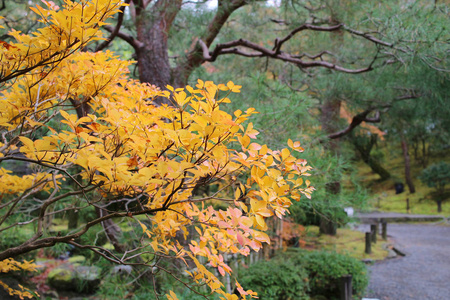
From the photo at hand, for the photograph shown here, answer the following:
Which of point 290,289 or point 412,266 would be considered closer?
point 290,289

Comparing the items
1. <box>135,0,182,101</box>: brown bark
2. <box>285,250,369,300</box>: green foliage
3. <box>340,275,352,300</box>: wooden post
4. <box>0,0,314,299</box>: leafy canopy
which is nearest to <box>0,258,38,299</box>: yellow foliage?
<box>0,0,314,299</box>: leafy canopy

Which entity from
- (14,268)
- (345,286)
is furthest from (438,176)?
(14,268)

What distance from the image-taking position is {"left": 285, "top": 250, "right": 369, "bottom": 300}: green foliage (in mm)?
3896

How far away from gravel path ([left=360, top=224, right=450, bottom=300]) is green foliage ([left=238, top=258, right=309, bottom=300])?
6.04ft

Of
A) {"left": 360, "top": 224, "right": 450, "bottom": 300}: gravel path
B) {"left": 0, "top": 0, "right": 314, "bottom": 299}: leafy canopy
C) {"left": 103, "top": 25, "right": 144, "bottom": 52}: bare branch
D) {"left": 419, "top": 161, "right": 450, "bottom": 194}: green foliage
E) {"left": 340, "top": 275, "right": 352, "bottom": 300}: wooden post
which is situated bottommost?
{"left": 360, "top": 224, "right": 450, "bottom": 300}: gravel path

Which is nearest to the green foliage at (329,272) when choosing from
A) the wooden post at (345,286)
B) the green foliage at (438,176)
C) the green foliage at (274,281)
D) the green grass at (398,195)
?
the wooden post at (345,286)

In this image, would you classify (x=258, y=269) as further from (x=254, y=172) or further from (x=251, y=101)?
(x=254, y=172)

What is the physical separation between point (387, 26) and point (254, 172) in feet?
8.41

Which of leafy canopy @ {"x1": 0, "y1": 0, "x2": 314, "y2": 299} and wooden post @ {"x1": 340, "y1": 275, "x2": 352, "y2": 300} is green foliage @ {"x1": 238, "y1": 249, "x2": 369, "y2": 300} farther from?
leafy canopy @ {"x1": 0, "y1": 0, "x2": 314, "y2": 299}

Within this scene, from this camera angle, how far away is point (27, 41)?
0.83m

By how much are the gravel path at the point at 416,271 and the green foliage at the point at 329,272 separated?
2.39ft

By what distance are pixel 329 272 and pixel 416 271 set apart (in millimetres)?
2637

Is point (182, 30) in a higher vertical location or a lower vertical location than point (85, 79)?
higher

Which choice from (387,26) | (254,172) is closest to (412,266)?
(387,26)
